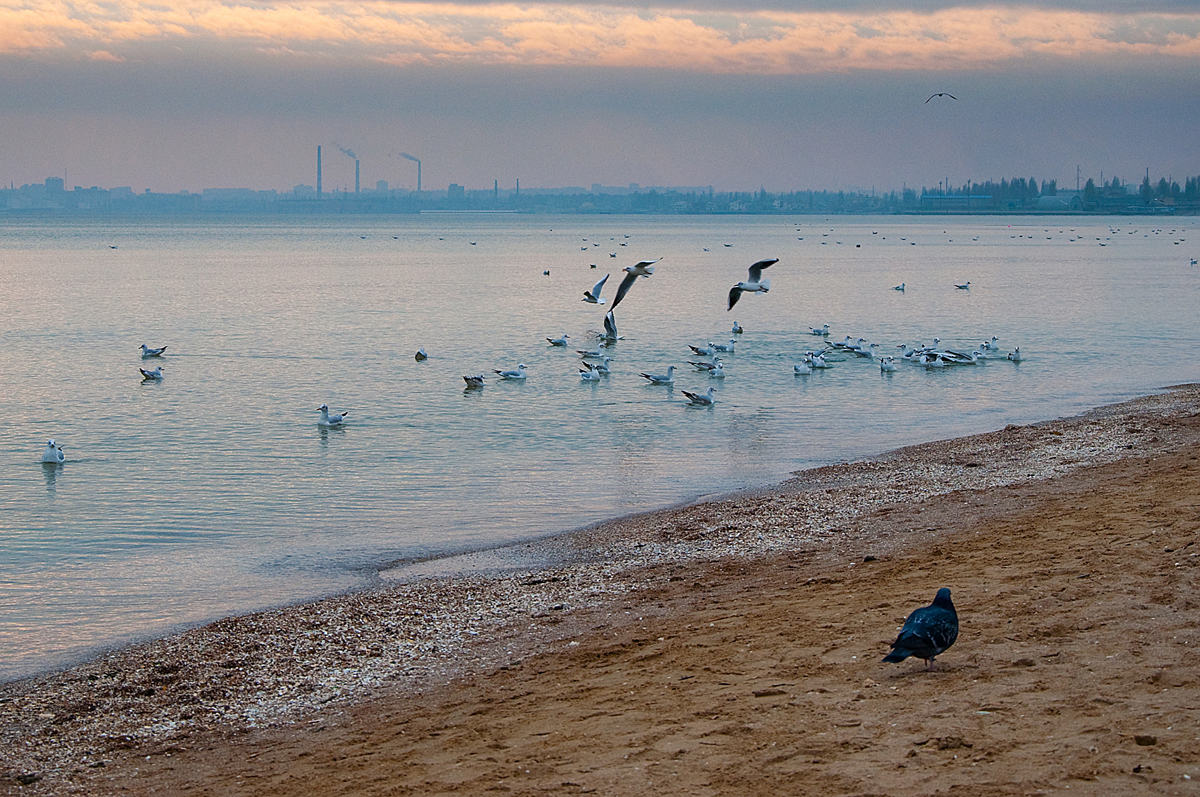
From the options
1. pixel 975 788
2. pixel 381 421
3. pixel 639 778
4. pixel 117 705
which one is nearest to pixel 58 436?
pixel 381 421

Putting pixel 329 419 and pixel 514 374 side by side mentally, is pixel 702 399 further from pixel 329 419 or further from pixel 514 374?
pixel 329 419

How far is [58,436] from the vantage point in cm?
2186

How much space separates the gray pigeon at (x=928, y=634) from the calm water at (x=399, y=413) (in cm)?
687

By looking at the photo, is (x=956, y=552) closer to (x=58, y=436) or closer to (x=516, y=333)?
(x=58, y=436)

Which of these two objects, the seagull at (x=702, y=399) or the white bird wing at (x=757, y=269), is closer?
the white bird wing at (x=757, y=269)

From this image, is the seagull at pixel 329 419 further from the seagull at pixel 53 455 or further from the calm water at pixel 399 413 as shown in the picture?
the seagull at pixel 53 455

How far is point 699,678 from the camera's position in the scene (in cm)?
779

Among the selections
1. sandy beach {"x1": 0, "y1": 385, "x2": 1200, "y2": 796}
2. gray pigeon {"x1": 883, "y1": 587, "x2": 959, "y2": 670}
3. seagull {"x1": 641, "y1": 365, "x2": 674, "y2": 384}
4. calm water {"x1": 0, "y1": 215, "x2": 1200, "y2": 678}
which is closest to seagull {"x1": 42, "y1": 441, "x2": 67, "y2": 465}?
calm water {"x1": 0, "y1": 215, "x2": 1200, "y2": 678}

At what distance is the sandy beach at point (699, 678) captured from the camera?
20.2 ft

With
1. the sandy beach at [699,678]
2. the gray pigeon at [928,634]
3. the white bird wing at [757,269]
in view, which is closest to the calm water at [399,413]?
the sandy beach at [699,678]

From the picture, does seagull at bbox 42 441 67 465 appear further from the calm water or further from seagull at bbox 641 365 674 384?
seagull at bbox 641 365 674 384

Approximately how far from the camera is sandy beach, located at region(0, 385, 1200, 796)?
6148 mm

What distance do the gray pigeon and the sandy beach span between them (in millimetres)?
188

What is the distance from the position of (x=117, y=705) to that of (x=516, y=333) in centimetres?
3193
